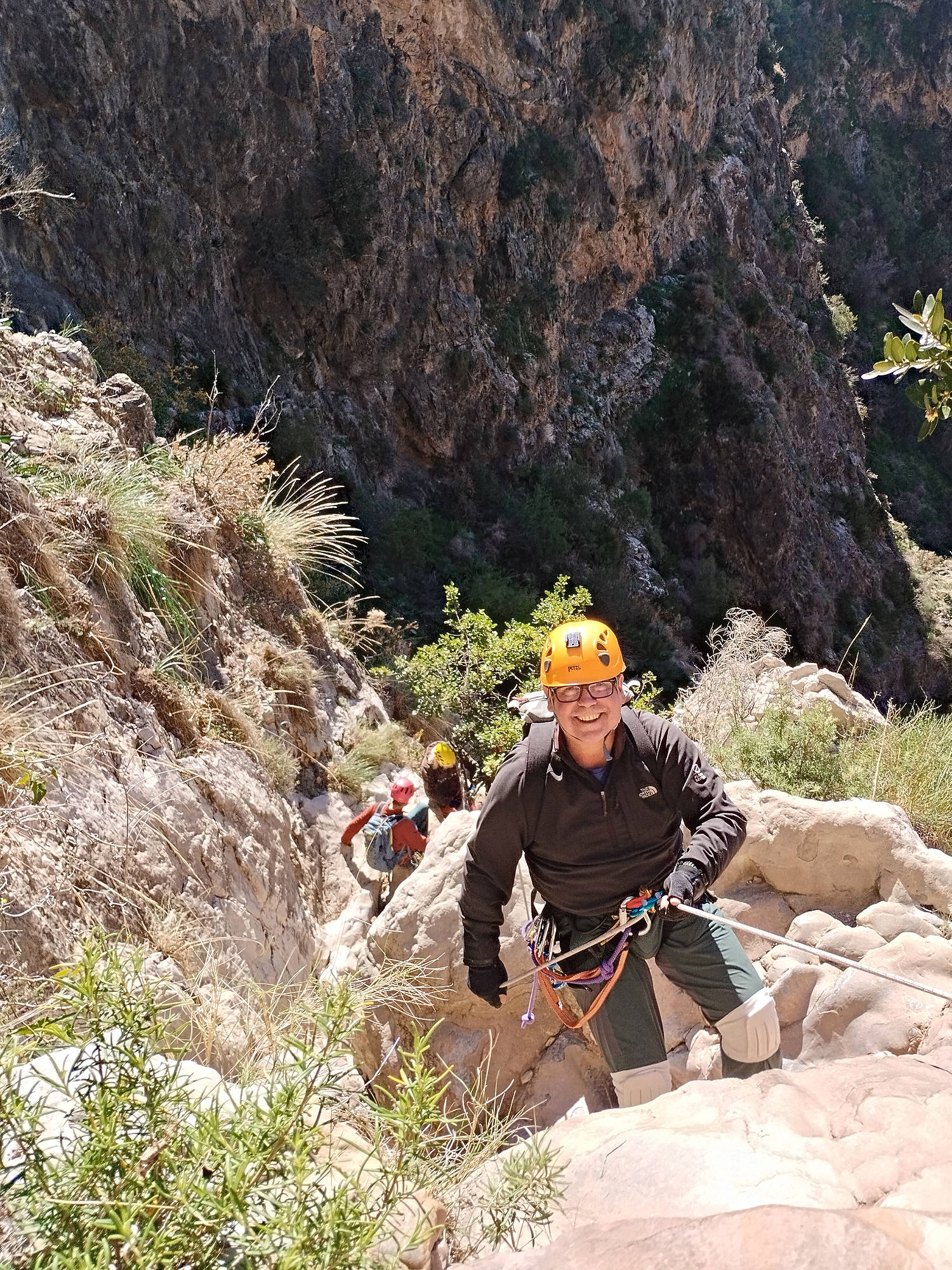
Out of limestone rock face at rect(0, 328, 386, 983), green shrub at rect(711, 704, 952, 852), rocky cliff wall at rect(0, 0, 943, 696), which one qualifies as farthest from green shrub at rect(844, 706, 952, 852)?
rocky cliff wall at rect(0, 0, 943, 696)

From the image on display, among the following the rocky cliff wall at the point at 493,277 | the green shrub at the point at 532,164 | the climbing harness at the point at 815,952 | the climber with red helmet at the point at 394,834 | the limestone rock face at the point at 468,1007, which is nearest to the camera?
the climbing harness at the point at 815,952

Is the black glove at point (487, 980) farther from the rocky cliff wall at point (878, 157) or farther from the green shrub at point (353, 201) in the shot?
the rocky cliff wall at point (878, 157)

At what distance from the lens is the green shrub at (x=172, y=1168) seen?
3.75ft

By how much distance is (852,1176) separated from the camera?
153 cm

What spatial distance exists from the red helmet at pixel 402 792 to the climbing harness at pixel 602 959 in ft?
7.68

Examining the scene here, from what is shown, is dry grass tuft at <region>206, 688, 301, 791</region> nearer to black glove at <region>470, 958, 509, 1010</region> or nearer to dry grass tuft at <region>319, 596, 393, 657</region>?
dry grass tuft at <region>319, 596, 393, 657</region>

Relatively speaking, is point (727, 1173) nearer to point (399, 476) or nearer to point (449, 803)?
point (449, 803)

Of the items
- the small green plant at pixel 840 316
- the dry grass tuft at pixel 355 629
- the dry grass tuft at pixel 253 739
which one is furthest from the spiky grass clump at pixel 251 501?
the small green plant at pixel 840 316

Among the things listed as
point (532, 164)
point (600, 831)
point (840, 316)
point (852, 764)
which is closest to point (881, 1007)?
point (600, 831)

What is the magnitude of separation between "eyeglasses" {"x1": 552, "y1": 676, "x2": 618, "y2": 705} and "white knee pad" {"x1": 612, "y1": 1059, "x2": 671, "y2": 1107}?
106 centimetres

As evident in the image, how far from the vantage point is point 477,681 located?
6.86 m

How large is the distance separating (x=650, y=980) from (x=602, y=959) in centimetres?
15

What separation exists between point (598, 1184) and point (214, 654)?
3375mm

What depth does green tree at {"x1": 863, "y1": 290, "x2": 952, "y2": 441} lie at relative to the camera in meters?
2.29
